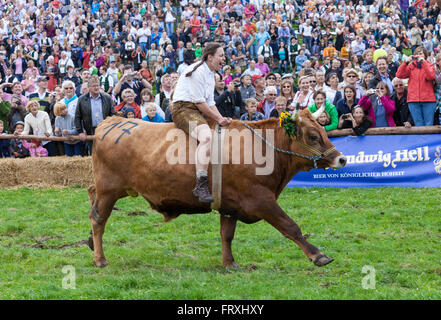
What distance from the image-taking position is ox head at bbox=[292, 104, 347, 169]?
8.29 metres

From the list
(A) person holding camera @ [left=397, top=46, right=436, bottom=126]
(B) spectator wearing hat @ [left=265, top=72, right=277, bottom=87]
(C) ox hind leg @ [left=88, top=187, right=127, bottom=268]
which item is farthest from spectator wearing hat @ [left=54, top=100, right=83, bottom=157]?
(A) person holding camera @ [left=397, top=46, right=436, bottom=126]

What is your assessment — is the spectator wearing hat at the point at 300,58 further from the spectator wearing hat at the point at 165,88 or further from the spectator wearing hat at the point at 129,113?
the spectator wearing hat at the point at 129,113

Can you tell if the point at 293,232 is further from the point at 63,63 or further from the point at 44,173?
the point at 63,63

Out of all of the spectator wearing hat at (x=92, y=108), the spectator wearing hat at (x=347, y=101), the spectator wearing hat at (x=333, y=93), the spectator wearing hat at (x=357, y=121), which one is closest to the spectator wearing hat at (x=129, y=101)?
the spectator wearing hat at (x=92, y=108)

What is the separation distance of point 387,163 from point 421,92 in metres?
1.65

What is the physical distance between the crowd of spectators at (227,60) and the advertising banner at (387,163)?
1.27ft

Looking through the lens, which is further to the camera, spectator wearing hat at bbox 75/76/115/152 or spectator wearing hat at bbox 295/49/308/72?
spectator wearing hat at bbox 295/49/308/72

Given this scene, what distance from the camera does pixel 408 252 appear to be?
8.91 metres

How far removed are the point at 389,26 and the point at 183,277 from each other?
2160 cm

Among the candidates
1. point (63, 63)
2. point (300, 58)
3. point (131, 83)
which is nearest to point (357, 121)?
point (131, 83)

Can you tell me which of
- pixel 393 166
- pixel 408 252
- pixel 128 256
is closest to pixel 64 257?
pixel 128 256

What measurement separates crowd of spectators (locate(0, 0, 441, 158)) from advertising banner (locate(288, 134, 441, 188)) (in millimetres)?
388

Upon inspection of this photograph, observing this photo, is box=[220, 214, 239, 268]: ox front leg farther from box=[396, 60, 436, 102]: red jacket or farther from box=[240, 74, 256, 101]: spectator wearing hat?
box=[240, 74, 256, 101]: spectator wearing hat

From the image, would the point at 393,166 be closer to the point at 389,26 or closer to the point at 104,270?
the point at 104,270
